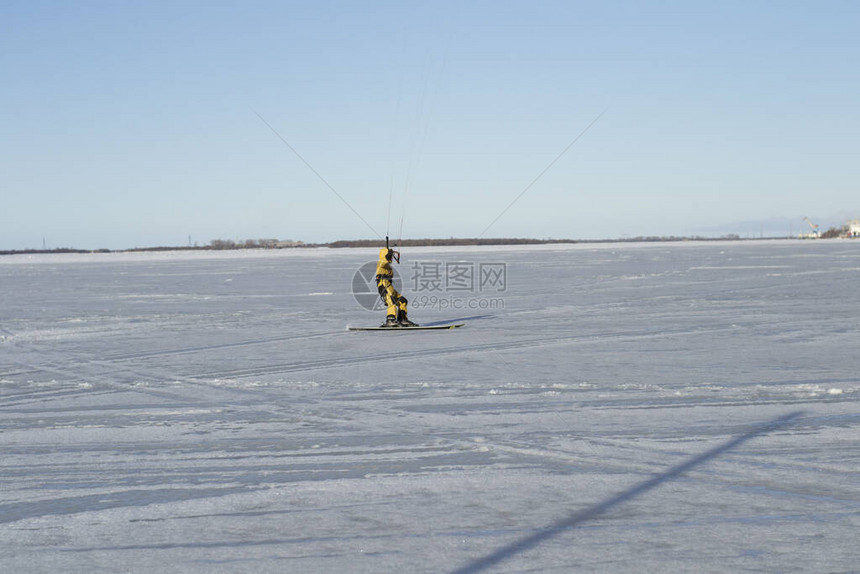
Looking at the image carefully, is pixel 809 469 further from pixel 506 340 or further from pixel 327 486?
pixel 506 340

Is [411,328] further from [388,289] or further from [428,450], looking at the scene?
[428,450]

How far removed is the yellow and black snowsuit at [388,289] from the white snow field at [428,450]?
121cm

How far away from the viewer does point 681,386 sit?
27.8ft

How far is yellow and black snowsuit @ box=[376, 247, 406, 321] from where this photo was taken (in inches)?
555

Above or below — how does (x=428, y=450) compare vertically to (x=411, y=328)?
below

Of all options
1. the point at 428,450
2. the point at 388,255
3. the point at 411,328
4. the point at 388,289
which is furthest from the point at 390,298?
the point at 428,450

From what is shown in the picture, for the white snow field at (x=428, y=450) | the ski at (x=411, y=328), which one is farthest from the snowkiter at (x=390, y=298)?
the white snow field at (x=428, y=450)

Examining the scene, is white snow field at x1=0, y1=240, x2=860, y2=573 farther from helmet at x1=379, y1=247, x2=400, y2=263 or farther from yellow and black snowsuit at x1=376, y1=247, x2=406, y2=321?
helmet at x1=379, y1=247, x2=400, y2=263

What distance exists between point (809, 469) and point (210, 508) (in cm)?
404

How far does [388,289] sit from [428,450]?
871 cm

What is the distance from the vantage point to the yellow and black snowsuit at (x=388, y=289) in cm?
1409

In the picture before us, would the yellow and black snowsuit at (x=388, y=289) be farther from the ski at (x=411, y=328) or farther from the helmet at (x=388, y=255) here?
the ski at (x=411, y=328)

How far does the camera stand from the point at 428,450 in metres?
6.00

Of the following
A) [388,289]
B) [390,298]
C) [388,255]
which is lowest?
[390,298]
